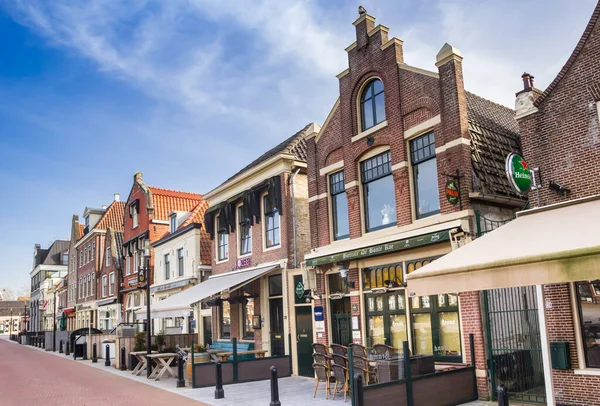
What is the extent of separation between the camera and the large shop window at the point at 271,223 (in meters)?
18.8

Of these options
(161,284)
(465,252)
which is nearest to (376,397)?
(465,252)

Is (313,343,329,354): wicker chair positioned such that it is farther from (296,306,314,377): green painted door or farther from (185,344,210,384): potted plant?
(185,344,210,384): potted plant

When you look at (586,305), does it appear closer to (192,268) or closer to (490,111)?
(490,111)

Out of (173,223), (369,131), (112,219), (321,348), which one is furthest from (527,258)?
(112,219)

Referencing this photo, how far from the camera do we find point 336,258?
48.5 feet

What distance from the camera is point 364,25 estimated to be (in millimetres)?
15039

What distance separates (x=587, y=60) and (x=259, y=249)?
12.5m

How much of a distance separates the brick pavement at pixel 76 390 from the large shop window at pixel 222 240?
608cm

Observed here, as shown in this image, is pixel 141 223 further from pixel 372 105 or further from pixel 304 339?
pixel 372 105

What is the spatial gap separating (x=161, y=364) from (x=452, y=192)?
1117 centimetres

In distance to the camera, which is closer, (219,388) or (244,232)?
(219,388)

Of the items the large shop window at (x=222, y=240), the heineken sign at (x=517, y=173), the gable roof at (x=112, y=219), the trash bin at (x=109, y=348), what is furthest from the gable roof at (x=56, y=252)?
the heineken sign at (x=517, y=173)

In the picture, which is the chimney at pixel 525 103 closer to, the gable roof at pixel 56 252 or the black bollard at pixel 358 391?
the black bollard at pixel 358 391

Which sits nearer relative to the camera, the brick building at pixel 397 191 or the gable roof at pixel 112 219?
the brick building at pixel 397 191
